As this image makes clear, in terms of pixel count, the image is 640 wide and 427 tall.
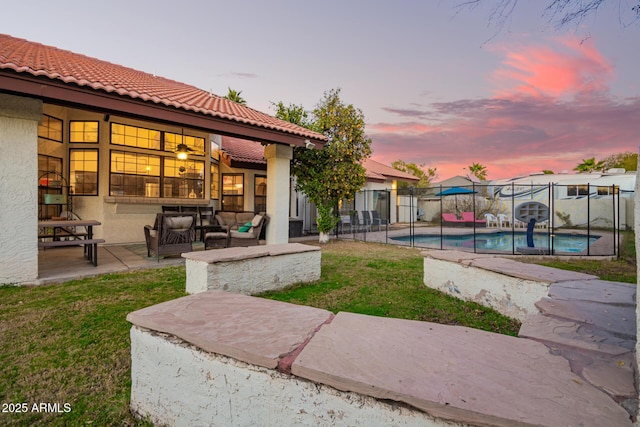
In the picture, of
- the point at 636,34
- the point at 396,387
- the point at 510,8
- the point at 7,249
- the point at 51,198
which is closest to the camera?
the point at 396,387

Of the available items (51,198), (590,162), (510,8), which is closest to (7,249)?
(51,198)

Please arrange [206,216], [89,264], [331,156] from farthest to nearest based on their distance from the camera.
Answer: [206,216] → [331,156] → [89,264]

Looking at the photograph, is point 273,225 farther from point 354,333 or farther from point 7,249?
point 354,333

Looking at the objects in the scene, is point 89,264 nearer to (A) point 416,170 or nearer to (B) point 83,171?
(B) point 83,171

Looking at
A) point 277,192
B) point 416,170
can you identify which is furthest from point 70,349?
point 416,170

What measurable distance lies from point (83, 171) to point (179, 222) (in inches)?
195

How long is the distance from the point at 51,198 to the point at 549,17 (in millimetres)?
9704

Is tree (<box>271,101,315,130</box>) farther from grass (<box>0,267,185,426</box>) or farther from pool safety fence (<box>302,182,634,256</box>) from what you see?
grass (<box>0,267,185,426</box>)

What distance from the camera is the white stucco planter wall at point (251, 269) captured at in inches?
151

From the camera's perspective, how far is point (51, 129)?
28.2ft

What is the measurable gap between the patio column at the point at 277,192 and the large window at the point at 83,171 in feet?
18.1

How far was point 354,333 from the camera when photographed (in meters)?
1.62

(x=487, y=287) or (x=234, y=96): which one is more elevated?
(x=234, y=96)

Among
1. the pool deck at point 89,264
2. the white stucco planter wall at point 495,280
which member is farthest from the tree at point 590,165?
the white stucco planter wall at point 495,280
